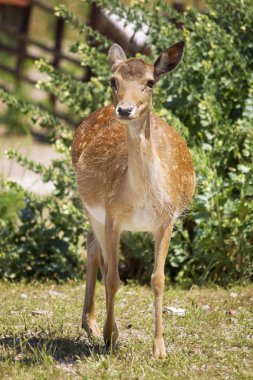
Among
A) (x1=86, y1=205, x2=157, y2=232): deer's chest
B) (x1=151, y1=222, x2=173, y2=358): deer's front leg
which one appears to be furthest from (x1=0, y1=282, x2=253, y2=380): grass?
(x1=86, y1=205, x2=157, y2=232): deer's chest

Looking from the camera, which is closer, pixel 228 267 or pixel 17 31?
pixel 228 267

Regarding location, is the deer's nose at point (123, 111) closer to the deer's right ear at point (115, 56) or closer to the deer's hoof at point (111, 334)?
the deer's right ear at point (115, 56)

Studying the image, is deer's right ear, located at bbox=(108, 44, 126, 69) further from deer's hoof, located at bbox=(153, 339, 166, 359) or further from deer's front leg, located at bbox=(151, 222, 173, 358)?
deer's hoof, located at bbox=(153, 339, 166, 359)

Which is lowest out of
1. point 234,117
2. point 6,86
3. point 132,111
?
point 132,111

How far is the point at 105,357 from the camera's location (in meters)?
5.86

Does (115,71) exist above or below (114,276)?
above

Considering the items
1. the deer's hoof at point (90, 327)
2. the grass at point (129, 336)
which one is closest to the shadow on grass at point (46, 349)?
the grass at point (129, 336)

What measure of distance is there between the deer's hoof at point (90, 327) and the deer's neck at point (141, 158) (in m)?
1.23

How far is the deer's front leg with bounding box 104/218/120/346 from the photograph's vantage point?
6054mm

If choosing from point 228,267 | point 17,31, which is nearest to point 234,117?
point 228,267

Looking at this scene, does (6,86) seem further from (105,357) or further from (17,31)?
(105,357)

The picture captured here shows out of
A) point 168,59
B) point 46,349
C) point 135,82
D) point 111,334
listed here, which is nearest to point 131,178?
point 135,82

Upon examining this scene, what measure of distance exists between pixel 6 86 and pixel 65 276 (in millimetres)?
11072

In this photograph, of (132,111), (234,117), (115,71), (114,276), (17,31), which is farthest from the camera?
(17,31)
